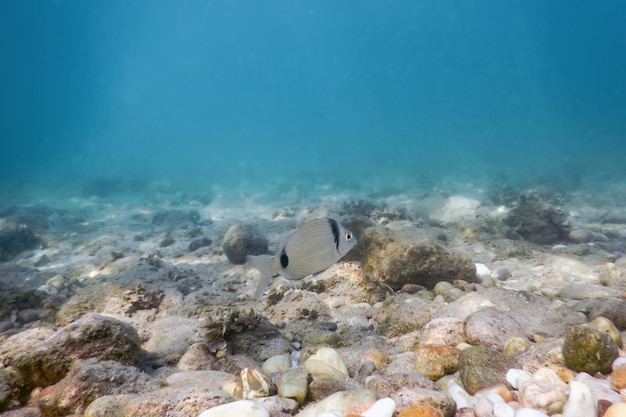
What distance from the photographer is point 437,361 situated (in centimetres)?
256

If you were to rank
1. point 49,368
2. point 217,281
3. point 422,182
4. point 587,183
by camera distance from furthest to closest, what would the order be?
point 422,182, point 587,183, point 217,281, point 49,368

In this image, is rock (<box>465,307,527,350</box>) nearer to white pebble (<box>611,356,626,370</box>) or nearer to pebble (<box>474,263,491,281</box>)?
white pebble (<box>611,356,626,370</box>)

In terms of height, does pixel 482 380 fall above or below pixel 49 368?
below

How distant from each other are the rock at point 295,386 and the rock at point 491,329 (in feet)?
5.29

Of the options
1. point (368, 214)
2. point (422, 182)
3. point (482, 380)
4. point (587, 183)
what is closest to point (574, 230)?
point (368, 214)

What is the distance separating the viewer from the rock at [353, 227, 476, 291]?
485cm

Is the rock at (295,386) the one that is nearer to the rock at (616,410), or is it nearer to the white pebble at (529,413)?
the white pebble at (529,413)

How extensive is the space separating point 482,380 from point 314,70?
208 meters

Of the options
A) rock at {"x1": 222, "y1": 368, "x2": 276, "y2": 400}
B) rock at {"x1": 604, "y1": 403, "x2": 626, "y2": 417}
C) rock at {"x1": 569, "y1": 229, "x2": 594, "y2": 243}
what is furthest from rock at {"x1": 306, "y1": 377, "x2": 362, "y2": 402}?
rock at {"x1": 569, "y1": 229, "x2": 594, "y2": 243}

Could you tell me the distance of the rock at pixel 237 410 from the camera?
174 cm

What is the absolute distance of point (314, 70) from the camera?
193 metres

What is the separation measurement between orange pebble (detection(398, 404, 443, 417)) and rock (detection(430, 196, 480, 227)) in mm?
8885

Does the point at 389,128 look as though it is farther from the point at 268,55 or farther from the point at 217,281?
the point at 217,281

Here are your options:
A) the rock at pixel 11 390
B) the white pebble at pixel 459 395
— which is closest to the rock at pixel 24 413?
the rock at pixel 11 390
